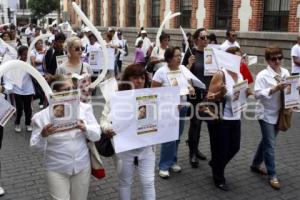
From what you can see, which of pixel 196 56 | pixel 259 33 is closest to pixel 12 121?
pixel 196 56

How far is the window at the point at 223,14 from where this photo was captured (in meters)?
16.9

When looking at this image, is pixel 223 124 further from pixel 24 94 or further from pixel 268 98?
pixel 24 94

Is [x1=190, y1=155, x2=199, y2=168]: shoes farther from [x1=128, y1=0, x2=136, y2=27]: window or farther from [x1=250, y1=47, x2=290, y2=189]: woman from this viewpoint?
[x1=128, y1=0, x2=136, y2=27]: window

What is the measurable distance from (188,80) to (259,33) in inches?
411

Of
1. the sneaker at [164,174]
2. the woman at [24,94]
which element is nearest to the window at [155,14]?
the woman at [24,94]

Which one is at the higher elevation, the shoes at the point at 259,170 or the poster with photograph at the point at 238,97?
the poster with photograph at the point at 238,97

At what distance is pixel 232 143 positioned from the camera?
494cm

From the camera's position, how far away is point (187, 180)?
5320 mm

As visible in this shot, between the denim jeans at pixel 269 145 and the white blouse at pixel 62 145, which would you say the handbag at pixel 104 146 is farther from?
the denim jeans at pixel 269 145

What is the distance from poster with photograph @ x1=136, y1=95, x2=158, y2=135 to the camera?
374 cm

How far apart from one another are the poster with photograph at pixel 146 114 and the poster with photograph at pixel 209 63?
1877 millimetres

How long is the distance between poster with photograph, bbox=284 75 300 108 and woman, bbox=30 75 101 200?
8.31 ft

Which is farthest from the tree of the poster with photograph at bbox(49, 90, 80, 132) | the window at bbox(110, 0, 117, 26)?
the poster with photograph at bbox(49, 90, 80, 132)

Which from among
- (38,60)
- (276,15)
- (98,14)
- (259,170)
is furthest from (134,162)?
(98,14)
